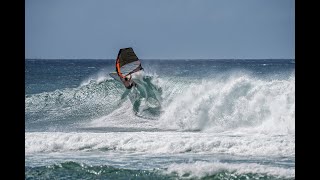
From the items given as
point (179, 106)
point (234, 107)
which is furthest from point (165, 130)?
point (179, 106)

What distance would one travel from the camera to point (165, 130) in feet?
53.6

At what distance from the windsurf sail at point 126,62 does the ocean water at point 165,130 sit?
5.80ft

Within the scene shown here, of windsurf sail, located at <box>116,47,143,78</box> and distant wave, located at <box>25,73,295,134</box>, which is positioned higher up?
windsurf sail, located at <box>116,47,143,78</box>

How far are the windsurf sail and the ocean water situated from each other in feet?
5.80

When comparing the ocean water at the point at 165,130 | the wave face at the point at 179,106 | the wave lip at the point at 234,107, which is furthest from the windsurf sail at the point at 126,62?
the wave lip at the point at 234,107

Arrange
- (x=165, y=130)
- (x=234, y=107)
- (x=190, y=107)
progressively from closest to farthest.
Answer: (x=165, y=130)
(x=234, y=107)
(x=190, y=107)

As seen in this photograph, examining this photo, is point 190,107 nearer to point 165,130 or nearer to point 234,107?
point 234,107

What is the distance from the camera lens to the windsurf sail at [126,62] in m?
14.3

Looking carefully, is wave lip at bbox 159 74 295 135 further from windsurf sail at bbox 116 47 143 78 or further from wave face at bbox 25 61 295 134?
windsurf sail at bbox 116 47 143 78

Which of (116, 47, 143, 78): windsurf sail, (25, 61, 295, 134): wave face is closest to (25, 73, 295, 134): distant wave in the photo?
(25, 61, 295, 134): wave face

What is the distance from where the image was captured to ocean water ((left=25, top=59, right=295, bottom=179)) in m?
9.27

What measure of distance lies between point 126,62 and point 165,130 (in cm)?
279

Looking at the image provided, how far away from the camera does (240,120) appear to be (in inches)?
655

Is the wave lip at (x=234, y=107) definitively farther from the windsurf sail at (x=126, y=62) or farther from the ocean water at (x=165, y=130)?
the windsurf sail at (x=126, y=62)
